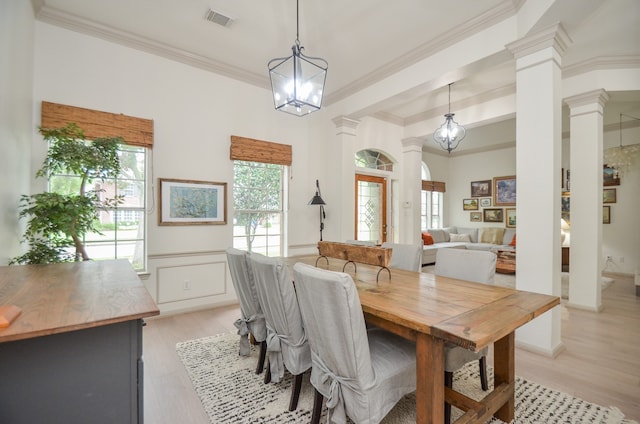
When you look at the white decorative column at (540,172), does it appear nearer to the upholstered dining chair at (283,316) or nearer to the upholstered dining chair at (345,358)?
the upholstered dining chair at (345,358)

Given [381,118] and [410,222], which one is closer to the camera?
[381,118]

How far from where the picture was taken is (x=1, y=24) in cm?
186

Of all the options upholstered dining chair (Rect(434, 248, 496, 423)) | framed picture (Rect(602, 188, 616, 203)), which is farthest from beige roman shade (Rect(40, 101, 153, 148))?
framed picture (Rect(602, 188, 616, 203))

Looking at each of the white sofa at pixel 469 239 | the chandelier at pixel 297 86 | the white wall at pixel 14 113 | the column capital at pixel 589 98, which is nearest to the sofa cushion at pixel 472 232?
the white sofa at pixel 469 239

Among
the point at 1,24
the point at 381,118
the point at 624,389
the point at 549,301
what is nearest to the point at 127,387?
the point at 549,301

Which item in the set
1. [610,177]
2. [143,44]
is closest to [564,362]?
[143,44]

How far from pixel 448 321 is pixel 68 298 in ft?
5.19

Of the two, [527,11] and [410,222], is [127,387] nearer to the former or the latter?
[527,11]

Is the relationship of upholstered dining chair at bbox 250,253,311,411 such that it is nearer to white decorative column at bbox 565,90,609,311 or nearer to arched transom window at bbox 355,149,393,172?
white decorative column at bbox 565,90,609,311

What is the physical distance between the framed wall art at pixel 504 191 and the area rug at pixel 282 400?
6.39 m

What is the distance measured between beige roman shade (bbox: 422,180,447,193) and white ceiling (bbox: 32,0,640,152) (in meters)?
4.36

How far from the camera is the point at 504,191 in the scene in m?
7.59

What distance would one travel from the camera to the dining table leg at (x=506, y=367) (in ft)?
5.65

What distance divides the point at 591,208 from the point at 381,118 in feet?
10.9
